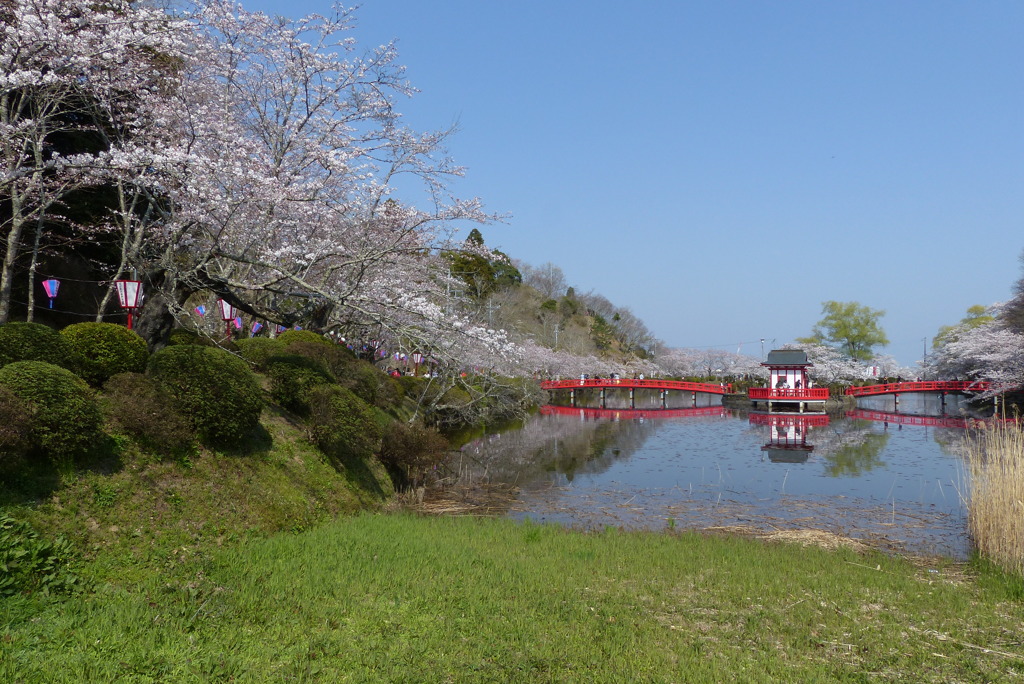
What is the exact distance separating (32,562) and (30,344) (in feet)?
11.0

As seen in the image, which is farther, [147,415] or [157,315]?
[157,315]

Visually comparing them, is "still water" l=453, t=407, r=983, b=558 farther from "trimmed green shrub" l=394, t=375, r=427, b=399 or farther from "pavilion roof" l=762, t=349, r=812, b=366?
"pavilion roof" l=762, t=349, r=812, b=366

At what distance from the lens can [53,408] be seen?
6.68 meters

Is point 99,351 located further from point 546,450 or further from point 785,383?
point 785,383

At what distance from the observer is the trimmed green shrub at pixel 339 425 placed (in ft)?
35.1

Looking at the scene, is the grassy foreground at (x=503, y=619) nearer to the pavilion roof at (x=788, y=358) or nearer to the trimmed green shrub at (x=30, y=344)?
the trimmed green shrub at (x=30, y=344)

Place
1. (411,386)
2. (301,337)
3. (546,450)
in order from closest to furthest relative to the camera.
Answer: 1. (301,337)
2. (546,450)
3. (411,386)

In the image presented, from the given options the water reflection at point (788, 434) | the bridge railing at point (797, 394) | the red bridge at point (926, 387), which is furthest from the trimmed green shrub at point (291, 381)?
the red bridge at point (926, 387)

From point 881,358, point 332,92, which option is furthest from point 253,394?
point 881,358

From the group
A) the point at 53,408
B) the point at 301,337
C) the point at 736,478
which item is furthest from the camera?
the point at 736,478

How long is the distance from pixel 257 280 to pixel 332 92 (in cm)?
428

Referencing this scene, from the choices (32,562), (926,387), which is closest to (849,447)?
(926,387)

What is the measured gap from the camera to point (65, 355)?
26.9 feet

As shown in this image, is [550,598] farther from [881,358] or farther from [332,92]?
[881,358]
